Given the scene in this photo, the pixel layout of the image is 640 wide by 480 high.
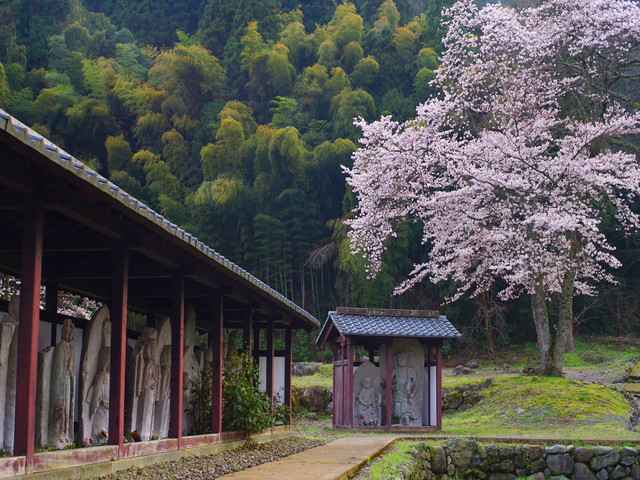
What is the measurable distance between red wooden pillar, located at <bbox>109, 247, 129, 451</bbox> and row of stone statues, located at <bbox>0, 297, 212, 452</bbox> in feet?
1.78

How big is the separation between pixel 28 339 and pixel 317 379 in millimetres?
18724

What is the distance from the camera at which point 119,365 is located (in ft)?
24.7

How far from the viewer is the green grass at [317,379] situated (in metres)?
22.5

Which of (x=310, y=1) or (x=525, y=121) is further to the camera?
(x=310, y=1)

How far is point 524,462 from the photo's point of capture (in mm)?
12391

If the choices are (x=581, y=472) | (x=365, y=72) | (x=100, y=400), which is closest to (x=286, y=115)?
(x=365, y=72)

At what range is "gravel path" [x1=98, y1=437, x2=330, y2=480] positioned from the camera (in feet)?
24.2

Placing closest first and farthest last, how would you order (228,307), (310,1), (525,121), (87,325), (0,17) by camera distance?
1. (87,325)
2. (228,307)
3. (525,121)
4. (0,17)
5. (310,1)

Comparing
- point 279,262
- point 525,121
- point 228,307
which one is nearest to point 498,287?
point 279,262

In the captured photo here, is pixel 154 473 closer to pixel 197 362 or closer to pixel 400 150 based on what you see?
pixel 197 362

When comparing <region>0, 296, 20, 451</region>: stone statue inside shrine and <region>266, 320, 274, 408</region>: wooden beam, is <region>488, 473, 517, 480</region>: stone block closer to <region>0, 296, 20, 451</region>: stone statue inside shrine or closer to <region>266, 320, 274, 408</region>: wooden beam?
<region>266, 320, 274, 408</region>: wooden beam

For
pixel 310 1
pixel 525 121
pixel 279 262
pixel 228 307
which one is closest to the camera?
pixel 228 307

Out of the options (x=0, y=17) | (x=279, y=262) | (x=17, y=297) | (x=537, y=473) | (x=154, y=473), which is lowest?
(x=537, y=473)

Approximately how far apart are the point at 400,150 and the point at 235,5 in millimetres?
22489
